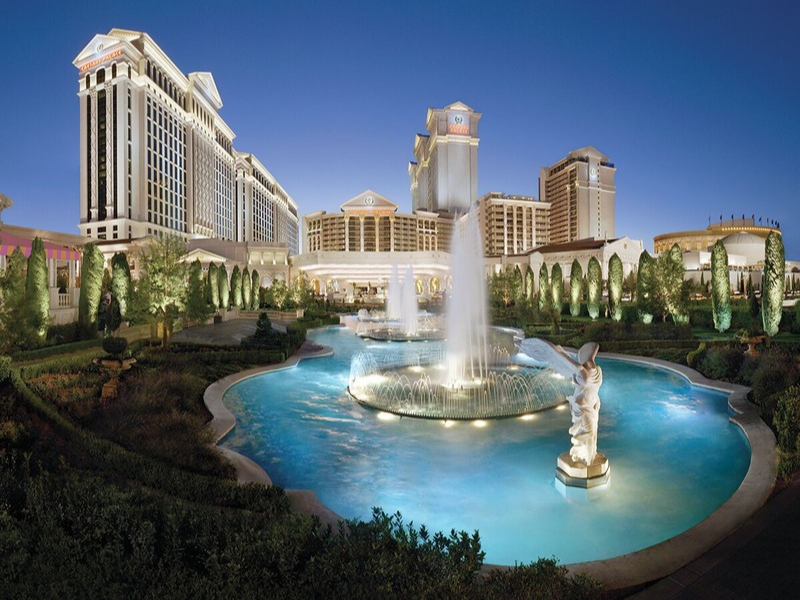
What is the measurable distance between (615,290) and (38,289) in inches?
1264

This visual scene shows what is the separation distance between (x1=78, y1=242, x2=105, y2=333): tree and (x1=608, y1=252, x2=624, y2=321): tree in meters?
29.3

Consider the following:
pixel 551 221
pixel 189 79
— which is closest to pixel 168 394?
pixel 189 79

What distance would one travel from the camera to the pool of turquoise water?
598cm

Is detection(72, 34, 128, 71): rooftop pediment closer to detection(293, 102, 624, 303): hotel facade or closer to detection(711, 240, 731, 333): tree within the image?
detection(293, 102, 624, 303): hotel facade

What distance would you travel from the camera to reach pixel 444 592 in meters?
3.49

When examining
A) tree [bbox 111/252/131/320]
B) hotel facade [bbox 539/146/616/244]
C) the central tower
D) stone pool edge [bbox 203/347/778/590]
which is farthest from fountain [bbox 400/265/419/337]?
the central tower

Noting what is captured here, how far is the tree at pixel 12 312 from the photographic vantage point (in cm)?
1233

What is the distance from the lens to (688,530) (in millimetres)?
5211

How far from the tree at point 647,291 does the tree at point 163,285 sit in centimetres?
2382

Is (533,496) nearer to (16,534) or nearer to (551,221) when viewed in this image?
(16,534)

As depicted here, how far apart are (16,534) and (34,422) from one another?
5.01m

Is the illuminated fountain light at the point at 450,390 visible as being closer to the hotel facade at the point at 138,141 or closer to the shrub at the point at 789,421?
the shrub at the point at 789,421

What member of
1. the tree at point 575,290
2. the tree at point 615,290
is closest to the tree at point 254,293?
the tree at point 575,290

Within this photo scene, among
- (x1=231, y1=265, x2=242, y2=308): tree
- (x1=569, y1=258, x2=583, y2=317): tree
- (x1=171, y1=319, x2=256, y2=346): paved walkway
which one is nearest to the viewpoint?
(x1=171, y1=319, x2=256, y2=346): paved walkway
